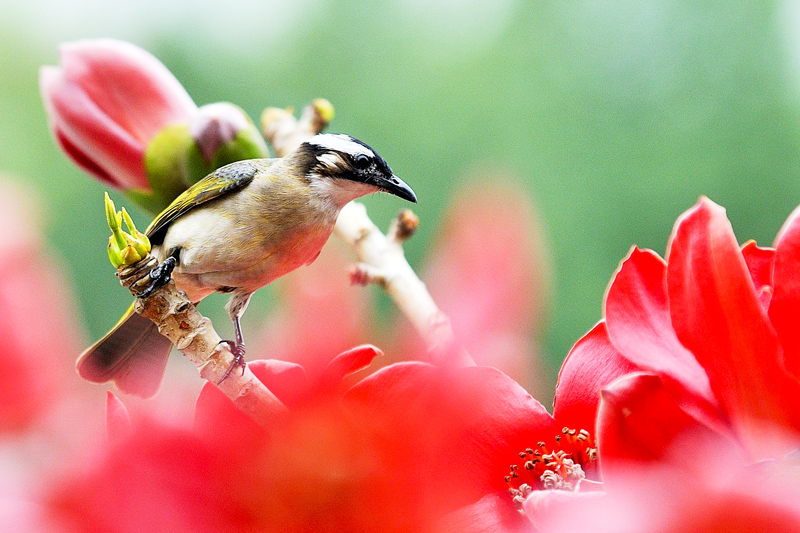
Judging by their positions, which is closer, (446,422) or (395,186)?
(446,422)

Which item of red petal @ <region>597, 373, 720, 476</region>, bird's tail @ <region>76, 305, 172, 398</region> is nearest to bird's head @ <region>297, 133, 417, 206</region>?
bird's tail @ <region>76, 305, 172, 398</region>

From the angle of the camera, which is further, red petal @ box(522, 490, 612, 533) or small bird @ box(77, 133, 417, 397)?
small bird @ box(77, 133, 417, 397)

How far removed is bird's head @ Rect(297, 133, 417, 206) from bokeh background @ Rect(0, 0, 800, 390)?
3039 millimetres

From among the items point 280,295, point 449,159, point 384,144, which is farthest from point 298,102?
point 280,295

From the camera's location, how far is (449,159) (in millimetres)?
4176

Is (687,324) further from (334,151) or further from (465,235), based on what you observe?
(334,151)

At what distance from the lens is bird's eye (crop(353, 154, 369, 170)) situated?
36 cm

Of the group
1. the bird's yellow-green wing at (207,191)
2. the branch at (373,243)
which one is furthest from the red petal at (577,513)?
the bird's yellow-green wing at (207,191)

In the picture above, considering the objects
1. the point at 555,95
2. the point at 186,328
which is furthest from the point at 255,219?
the point at 555,95

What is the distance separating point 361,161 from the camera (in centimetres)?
36

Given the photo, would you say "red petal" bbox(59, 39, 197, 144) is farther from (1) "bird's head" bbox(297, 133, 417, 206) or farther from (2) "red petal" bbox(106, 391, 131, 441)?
(2) "red petal" bbox(106, 391, 131, 441)

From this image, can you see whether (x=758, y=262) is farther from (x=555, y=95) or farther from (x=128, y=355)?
(x=555, y=95)

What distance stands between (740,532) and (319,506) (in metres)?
0.04

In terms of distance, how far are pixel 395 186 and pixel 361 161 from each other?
2 centimetres
